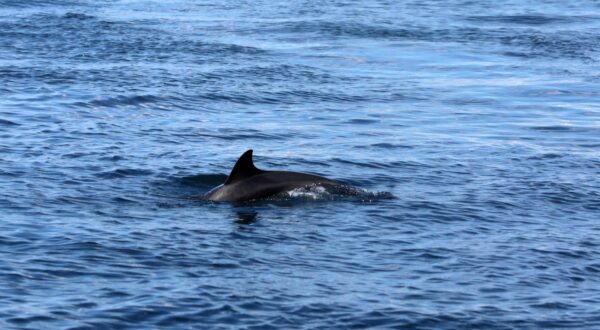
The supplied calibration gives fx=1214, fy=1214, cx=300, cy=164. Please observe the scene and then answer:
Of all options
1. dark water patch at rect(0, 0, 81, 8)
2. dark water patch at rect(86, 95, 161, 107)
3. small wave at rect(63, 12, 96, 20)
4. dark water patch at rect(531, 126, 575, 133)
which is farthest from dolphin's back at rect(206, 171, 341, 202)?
dark water patch at rect(0, 0, 81, 8)

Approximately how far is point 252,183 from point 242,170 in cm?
27

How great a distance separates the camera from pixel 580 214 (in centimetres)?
1867

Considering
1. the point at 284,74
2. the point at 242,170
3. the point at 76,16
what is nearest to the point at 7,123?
the point at 242,170

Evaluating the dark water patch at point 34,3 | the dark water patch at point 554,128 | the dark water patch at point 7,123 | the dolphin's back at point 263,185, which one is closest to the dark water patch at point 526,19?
the dark water patch at point 34,3

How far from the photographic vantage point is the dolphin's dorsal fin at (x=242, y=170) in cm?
1841

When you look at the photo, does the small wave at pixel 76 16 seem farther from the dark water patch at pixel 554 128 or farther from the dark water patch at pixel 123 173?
the dark water patch at pixel 123 173

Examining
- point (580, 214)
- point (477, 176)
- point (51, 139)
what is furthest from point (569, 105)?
point (51, 139)

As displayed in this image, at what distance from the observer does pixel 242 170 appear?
60.6ft

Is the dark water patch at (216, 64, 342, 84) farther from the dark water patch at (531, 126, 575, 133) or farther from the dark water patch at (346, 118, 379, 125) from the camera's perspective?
the dark water patch at (531, 126, 575, 133)

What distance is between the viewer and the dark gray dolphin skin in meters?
18.5

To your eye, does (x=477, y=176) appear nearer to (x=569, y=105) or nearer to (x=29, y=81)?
(x=569, y=105)

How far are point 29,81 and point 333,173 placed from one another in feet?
36.5

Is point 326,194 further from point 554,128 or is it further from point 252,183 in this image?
point 554,128

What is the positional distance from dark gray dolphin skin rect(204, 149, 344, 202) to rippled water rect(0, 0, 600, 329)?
36 cm
